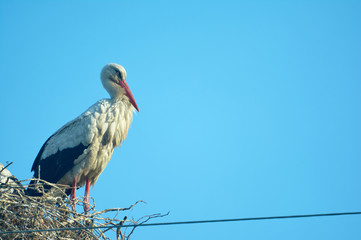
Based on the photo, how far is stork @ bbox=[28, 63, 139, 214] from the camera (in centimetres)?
639

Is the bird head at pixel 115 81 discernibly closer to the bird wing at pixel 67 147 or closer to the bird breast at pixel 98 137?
the bird breast at pixel 98 137

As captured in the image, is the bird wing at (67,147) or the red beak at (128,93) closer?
the bird wing at (67,147)

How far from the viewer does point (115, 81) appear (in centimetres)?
716

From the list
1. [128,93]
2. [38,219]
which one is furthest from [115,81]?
[38,219]

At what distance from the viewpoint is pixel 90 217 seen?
476cm

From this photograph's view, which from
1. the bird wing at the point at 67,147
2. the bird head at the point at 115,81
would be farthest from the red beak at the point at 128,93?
the bird wing at the point at 67,147

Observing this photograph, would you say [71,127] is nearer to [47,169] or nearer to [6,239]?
[47,169]

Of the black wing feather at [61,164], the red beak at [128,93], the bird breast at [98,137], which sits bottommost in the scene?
the black wing feather at [61,164]

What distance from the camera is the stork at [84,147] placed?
639 centimetres

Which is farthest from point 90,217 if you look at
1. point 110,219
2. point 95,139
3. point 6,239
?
point 95,139

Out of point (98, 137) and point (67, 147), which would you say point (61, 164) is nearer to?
point (67, 147)

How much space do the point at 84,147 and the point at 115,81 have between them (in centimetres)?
112

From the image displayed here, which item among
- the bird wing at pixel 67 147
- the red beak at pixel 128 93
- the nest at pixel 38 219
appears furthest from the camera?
the red beak at pixel 128 93

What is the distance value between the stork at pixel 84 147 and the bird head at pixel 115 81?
0.21 meters
